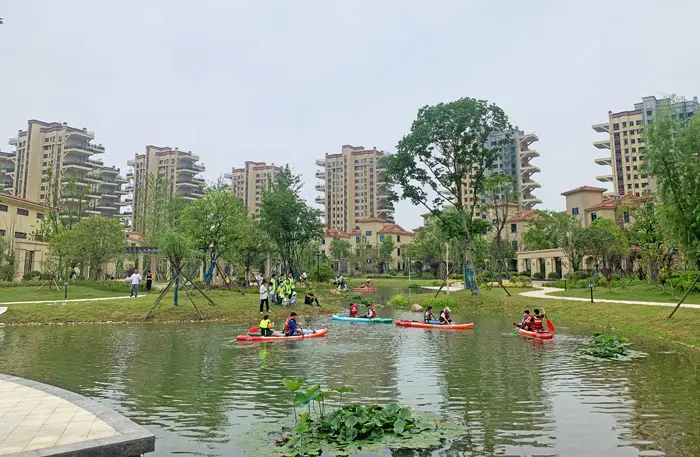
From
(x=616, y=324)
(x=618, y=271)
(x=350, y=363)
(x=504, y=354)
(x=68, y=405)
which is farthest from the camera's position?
(x=618, y=271)

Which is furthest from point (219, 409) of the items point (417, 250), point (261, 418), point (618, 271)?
point (417, 250)

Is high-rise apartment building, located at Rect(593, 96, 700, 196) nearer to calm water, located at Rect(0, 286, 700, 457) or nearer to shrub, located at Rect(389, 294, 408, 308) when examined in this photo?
shrub, located at Rect(389, 294, 408, 308)

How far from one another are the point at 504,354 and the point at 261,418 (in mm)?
10883

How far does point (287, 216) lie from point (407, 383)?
3746 cm

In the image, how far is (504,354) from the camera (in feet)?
58.1

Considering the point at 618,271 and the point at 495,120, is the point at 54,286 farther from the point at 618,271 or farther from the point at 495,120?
the point at 618,271

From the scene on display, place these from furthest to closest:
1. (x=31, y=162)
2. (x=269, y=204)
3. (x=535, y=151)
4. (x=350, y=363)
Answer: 1. (x=535, y=151)
2. (x=31, y=162)
3. (x=269, y=204)
4. (x=350, y=363)

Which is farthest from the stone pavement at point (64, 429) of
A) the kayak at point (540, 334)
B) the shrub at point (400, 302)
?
the shrub at point (400, 302)

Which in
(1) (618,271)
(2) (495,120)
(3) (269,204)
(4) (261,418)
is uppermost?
(2) (495,120)

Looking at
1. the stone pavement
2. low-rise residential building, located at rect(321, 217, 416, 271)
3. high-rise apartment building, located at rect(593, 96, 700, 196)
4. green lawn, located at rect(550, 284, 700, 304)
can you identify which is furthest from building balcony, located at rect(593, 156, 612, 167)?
the stone pavement

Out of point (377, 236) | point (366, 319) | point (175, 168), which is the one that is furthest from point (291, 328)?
point (175, 168)

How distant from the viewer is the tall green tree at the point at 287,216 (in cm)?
4928

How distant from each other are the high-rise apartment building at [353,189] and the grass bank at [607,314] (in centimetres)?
11230

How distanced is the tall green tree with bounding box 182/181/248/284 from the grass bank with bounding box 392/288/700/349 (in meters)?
18.5
